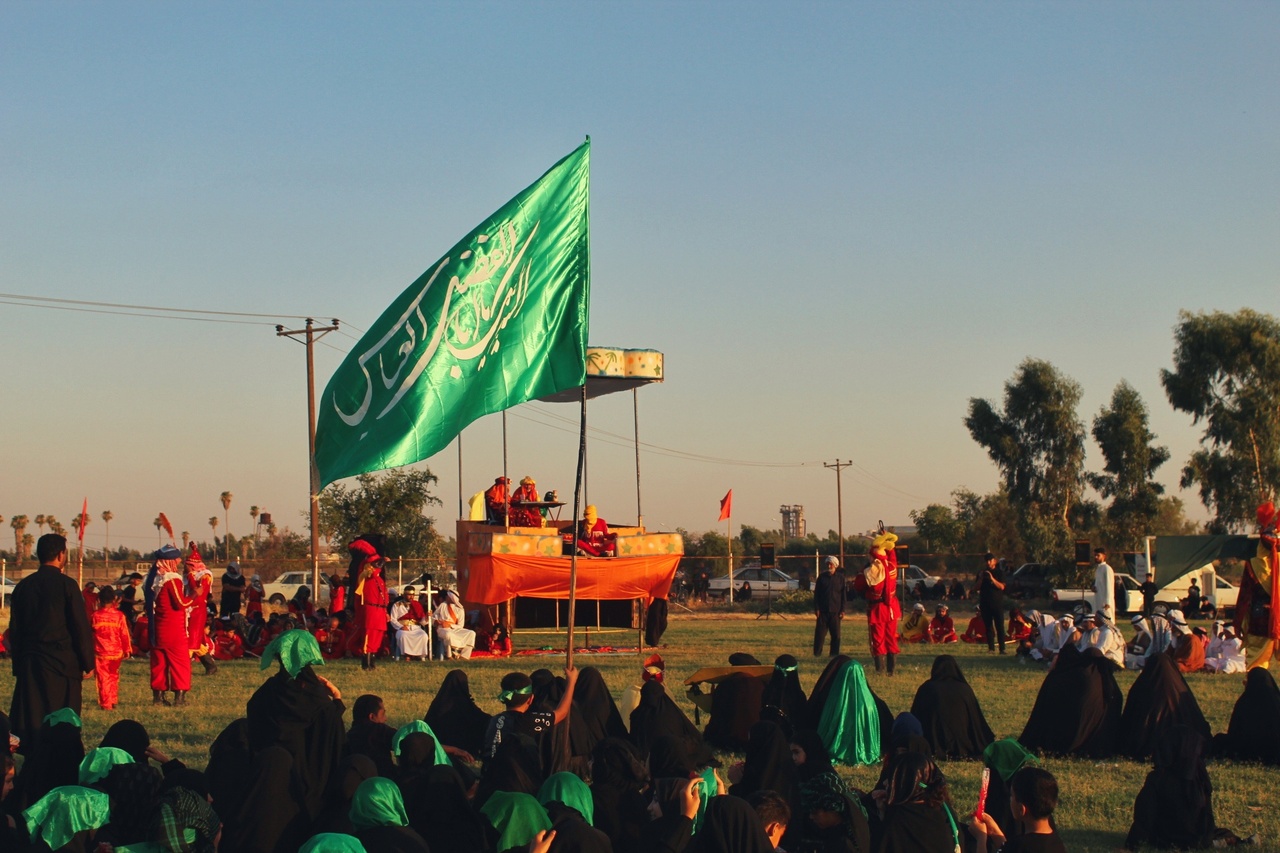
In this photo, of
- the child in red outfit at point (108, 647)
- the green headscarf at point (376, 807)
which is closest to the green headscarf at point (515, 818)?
the green headscarf at point (376, 807)

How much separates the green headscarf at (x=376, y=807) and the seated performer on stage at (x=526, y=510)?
14172 millimetres

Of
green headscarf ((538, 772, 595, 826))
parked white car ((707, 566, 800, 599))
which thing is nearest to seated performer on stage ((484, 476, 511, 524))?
green headscarf ((538, 772, 595, 826))

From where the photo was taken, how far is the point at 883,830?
532 cm

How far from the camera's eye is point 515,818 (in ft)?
17.2

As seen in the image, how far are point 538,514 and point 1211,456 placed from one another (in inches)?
1198

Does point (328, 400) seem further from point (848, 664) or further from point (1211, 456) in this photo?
point (1211, 456)

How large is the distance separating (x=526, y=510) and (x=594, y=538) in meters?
1.41

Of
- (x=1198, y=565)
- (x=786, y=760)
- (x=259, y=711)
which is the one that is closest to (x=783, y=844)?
(x=786, y=760)

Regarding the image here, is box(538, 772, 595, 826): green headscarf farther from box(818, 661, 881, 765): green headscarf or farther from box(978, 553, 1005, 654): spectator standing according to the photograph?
box(978, 553, 1005, 654): spectator standing

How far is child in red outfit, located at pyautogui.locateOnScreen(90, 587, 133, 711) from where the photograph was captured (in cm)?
1258

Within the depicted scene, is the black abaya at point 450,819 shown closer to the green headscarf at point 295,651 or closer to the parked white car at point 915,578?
the green headscarf at point 295,651

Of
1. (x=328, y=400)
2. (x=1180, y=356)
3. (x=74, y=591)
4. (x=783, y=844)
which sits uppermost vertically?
(x=1180, y=356)

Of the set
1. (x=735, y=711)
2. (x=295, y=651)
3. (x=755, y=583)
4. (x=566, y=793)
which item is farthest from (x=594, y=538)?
(x=755, y=583)

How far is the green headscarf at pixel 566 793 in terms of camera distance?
18.5 ft
